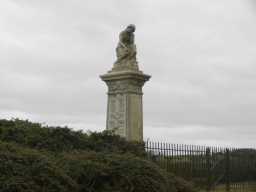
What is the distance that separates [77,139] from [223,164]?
7521 millimetres

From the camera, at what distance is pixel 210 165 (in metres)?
16.8

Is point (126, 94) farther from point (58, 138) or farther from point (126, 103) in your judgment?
point (58, 138)

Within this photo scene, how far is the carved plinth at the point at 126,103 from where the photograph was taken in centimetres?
1714

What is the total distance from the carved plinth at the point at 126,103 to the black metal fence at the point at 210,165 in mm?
2149

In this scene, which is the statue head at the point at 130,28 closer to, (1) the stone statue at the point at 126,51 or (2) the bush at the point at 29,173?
(1) the stone statue at the point at 126,51

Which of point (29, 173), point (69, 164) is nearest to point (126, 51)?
point (69, 164)

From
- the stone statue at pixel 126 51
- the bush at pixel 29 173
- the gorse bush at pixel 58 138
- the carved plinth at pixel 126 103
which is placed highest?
the stone statue at pixel 126 51

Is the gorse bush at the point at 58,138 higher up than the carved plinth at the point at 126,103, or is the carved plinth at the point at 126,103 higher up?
the carved plinth at the point at 126,103

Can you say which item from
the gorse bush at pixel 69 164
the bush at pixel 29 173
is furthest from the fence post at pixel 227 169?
the bush at pixel 29 173

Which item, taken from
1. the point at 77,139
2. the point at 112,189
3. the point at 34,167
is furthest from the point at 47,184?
the point at 77,139

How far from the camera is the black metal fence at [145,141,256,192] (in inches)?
574

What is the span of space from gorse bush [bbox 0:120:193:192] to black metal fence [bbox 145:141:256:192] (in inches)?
91.1

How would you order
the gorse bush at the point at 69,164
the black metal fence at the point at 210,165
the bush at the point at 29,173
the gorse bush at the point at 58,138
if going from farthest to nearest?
the black metal fence at the point at 210,165, the gorse bush at the point at 58,138, the gorse bush at the point at 69,164, the bush at the point at 29,173

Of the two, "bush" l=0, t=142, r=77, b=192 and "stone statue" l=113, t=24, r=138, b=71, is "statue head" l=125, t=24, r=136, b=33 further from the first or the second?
"bush" l=0, t=142, r=77, b=192
